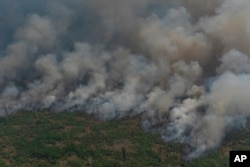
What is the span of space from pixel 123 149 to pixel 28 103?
3971 centimetres

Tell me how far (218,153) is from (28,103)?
57.1 m

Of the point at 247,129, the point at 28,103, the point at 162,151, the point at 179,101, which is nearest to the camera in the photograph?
the point at 162,151

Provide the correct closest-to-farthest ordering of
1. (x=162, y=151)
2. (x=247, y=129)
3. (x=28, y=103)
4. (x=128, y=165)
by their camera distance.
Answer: (x=128, y=165)
(x=162, y=151)
(x=247, y=129)
(x=28, y=103)

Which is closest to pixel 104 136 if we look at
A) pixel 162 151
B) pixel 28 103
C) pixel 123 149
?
pixel 123 149

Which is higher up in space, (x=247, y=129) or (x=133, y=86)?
(x=133, y=86)

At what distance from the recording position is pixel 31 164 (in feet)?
322

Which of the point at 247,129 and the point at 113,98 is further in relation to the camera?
the point at 113,98

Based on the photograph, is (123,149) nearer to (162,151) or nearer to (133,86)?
(162,151)

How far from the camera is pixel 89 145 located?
4176 inches

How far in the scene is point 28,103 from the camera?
132 m

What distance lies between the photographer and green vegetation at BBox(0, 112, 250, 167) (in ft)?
324

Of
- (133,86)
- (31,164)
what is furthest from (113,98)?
(31,164)

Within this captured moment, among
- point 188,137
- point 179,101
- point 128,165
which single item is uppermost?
point 179,101

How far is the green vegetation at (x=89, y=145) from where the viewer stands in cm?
9888
